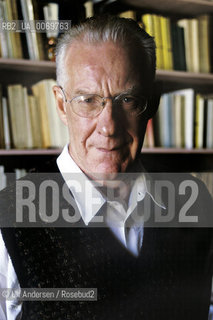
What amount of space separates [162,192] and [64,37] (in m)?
0.40

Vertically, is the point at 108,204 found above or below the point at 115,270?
above

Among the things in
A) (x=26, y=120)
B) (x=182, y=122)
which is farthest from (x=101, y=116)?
(x=182, y=122)

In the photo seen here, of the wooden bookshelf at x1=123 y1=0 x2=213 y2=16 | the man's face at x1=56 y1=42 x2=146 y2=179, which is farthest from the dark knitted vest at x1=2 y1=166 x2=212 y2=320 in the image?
the wooden bookshelf at x1=123 y1=0 x2=213 y2=16

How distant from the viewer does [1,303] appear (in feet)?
2.11

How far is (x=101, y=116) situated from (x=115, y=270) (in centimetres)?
31

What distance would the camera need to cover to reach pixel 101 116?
0.67 m

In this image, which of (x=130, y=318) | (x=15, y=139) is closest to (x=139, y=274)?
(x=130, y=318)

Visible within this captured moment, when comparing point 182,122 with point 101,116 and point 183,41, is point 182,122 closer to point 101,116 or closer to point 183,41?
point 183,41

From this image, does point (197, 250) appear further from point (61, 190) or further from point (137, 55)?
point (137, 55)

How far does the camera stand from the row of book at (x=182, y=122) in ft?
3.13

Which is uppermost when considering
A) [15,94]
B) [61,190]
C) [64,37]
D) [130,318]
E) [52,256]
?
[64,37]

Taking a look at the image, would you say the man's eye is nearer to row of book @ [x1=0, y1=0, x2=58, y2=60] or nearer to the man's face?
the man's face

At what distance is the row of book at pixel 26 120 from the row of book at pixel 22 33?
0.08 metres

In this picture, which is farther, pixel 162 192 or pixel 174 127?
pixel 174 127
